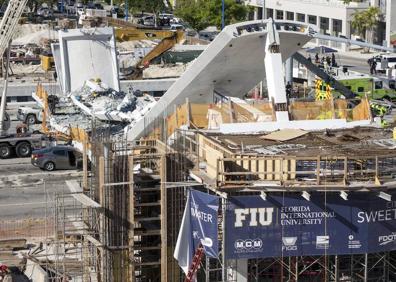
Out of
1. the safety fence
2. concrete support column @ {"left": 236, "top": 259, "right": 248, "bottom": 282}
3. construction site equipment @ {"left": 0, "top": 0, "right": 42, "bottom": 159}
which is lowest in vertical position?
the safety fence

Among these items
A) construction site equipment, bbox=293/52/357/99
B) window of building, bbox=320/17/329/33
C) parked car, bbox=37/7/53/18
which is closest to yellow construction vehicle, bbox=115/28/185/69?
window of building, bbox=320/17/329/33

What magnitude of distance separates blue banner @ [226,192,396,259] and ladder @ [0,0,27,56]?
92.8 ft

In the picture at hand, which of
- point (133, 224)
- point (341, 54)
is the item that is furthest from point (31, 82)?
point (133, 224)

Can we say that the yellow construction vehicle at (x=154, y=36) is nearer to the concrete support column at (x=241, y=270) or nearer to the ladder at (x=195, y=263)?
the ladder at (x=195, y=263)

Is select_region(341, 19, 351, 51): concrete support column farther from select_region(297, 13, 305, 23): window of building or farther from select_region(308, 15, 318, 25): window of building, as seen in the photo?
select_region(297, 13, 305, 23): window of building

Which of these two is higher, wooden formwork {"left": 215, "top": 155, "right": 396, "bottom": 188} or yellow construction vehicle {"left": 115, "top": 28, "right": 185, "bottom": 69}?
yellow construction vehicle {"left": 115, "top": 28, "right": 185, "bottom": 69}

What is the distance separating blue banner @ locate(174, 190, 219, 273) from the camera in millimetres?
26828

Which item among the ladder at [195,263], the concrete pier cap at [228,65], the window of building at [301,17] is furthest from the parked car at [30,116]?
the window of building at [301,17]

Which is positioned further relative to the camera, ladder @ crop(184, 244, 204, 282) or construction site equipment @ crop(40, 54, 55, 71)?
construction site equipment @ crop(40, 54, 55, 71)

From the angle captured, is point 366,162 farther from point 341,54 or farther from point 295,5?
point 295,5

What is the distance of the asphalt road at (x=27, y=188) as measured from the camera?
37938 millimetres

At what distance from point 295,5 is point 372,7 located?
7654 millimetres

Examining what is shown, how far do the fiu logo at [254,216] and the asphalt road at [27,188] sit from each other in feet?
33.5

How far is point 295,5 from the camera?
90.0 meters
